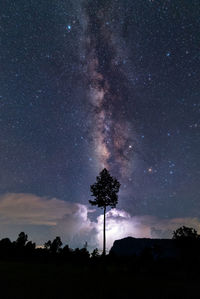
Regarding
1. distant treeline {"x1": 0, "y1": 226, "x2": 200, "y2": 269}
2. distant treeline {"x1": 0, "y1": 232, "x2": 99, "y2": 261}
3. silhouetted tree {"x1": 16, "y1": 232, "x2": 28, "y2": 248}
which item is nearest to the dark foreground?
distant treeline {"x1": 0, "y1": 226, "x2": 200, "y2": 269}

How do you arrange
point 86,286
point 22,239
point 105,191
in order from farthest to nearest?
1. point 22,239
2. point 105,191
3. point 86,286

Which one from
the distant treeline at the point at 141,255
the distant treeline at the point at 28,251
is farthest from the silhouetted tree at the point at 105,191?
the distant treeline at the point at 28,251

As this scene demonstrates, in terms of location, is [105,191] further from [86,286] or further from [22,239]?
[22,239]

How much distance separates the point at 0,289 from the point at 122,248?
192 metres

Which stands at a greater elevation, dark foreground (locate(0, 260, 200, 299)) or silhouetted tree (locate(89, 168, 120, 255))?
silhouetted tree (locate(89, 168, 120, 255))

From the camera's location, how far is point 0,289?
24.1 feet

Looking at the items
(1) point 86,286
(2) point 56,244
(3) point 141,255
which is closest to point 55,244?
(2) point 56,244

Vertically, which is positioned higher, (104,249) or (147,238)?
(147,238)

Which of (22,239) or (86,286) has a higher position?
(22,239)

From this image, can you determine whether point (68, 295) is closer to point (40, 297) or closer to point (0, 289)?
point (40, 297)

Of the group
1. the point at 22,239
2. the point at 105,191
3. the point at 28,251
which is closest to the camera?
the point at 105,191

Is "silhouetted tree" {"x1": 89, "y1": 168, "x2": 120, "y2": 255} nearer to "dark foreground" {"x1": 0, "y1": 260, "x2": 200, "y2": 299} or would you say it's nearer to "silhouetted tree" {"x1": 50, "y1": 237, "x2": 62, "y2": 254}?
"dark foreground" {"x1": 0, "y1": 260, "x2": 200, "y2": 299}

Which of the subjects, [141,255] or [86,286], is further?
[141,255]

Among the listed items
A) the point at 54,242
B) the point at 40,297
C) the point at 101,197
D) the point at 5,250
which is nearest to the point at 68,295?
the point at 40,297
